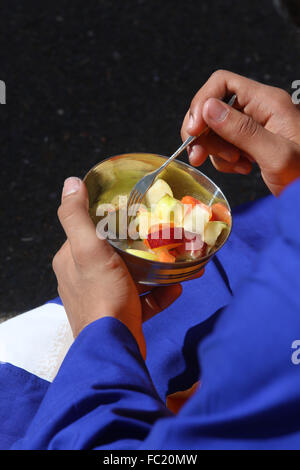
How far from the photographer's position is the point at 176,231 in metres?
0.64

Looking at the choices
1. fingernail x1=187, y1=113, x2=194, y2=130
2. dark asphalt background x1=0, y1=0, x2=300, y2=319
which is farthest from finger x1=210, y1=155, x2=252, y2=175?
dark asphalt background x1=0, y1=0, x2=300, y2=319

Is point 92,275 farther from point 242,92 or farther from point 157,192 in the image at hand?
point 242,92

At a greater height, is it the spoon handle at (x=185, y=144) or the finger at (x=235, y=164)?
the spoon handle at (x=185, y=144)

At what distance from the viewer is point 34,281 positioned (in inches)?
53.9

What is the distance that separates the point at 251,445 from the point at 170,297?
0.37 meters

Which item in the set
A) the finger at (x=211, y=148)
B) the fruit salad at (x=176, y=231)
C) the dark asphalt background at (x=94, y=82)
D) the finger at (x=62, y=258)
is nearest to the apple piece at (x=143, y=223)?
the fruit salad at (x=176, y=231)

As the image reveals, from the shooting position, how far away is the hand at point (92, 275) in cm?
62

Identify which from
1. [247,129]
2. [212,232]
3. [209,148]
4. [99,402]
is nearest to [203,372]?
[99,402]

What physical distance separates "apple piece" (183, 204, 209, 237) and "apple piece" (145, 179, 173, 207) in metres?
0.05

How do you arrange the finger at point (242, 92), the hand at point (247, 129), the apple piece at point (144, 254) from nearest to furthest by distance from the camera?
1. the apple piece at point (144, 254)
2. the hand at point (247, 129)
3. the finger at point (242, 92)

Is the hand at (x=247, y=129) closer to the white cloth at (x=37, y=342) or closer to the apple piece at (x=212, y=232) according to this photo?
the apple piece at (x=212, y=232)

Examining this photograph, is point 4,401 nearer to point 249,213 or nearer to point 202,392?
point 202,392

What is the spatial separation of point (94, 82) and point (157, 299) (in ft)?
3.66

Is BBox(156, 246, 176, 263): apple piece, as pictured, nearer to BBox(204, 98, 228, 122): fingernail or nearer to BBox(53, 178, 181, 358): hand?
BBox(53, 178, 181, 358): hand
